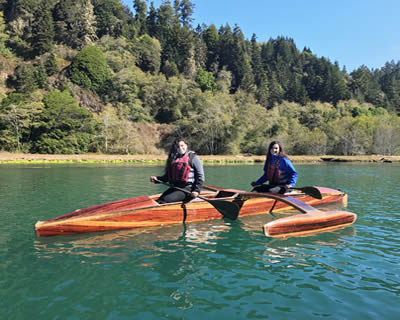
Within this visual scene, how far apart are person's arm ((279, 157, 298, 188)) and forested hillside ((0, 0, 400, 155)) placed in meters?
38.5

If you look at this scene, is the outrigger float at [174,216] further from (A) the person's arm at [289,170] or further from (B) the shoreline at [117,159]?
(B) the shoreline at [117,159]

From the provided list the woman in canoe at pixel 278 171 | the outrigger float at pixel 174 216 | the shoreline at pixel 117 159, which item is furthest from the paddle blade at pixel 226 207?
the shoreline at pixel 117 159

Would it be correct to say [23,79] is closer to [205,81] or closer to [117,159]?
[117,159]

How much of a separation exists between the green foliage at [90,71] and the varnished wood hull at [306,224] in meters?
58.3

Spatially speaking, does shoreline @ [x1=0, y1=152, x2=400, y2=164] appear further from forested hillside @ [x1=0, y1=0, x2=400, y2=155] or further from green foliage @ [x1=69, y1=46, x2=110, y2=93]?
green foliage @ [x1=69, y1=46, x2=110, y2=93]

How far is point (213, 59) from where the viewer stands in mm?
96062

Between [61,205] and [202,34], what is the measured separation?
104 metres

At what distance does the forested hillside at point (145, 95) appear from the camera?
4306 centimetres

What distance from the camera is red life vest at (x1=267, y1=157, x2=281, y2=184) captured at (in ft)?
28.0

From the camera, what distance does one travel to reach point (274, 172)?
8.63m

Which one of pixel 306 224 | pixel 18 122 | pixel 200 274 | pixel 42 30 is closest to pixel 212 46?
pixel 42 30

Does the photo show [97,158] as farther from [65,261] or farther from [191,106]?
[65,261]

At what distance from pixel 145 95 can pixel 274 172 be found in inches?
2152

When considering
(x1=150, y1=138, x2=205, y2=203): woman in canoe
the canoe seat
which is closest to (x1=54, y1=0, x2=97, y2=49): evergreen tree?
the canoe seat
